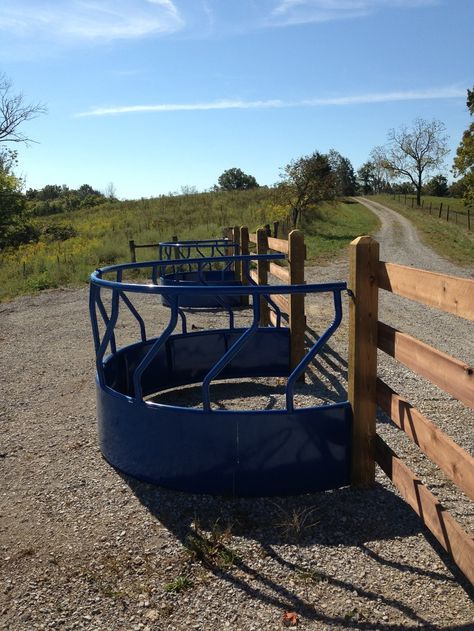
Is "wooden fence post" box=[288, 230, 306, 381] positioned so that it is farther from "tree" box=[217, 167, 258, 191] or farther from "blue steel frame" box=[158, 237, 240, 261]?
"tree" box=[217, 167, 258, 191]

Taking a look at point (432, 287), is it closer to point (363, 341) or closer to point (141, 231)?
point (363, 341)

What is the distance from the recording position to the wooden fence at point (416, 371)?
2.39 m

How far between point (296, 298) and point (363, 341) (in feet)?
8.25

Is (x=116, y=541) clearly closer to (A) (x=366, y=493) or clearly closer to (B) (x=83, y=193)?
(A) (x=366, y=493)

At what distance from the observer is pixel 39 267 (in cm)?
1945

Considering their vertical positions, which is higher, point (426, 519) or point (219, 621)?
point (426, 519)

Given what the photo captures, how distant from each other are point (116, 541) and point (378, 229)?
106 ft

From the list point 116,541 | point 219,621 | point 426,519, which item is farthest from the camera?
point 116,541

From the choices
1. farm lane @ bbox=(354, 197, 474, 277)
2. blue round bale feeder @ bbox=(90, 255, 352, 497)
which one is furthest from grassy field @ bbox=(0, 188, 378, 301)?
blue round bale feeder @ bbox=(90, 255, 352, 497)

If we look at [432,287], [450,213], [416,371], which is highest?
[450,213]

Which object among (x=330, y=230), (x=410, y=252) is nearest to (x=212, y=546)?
(x=410, y=252)

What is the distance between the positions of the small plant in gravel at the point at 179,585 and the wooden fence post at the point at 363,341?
1325 mm

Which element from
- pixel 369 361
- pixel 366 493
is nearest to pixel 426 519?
pixel 366 493

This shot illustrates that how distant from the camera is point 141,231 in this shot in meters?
30.0
